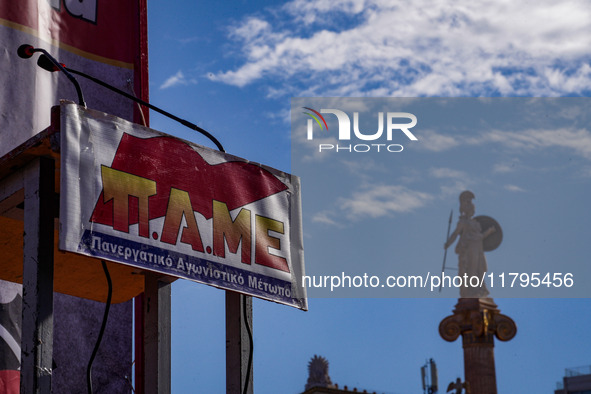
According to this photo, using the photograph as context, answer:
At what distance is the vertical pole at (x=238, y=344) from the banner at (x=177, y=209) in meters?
0.40

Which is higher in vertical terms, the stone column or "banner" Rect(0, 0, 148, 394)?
the stone column

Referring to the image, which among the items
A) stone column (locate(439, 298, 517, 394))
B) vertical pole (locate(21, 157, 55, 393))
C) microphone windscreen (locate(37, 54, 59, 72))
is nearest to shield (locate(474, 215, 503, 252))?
stone column (locate(439, 298, 517, 394))

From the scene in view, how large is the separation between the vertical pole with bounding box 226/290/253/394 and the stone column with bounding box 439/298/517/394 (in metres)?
34.6

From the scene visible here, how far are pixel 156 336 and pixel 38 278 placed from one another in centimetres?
126

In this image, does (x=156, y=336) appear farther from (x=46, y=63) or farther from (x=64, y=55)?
(x=64, y=55)

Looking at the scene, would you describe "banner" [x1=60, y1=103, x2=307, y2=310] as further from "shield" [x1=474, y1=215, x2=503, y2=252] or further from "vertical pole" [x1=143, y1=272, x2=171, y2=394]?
"shield" [x1=474, y1=215, x2=503, y2=252]

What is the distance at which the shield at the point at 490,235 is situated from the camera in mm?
46656


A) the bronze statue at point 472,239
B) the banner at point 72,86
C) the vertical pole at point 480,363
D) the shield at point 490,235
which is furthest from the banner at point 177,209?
the shield at point 490,235

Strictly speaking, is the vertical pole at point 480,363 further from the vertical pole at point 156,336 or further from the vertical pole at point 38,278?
the vertical pole at point 38,278

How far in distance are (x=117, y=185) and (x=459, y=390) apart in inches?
1422

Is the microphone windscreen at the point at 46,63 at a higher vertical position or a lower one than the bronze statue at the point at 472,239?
lower

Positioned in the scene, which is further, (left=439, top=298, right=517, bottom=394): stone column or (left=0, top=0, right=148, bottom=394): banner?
(left=439, top=298, right=517, bottom=394): stone column

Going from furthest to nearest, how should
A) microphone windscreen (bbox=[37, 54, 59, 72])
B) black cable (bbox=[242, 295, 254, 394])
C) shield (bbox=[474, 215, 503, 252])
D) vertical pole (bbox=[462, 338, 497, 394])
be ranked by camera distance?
shield (bbox=[474, 215, 503, 252])
vertical pole (bbox=[462, 338, 497, 394])
black cable (bbox=[242, 295, 254, 394])
microphone windscreen (bbox=[37, 54, 59, 72])

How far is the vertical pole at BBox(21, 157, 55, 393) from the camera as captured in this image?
19.7 ft
